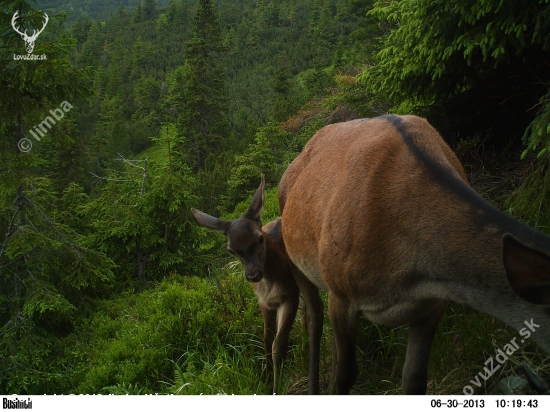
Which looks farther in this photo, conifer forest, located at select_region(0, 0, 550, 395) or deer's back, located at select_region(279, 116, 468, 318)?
conifer forest, located at select_region(0, 0, 550, 395)

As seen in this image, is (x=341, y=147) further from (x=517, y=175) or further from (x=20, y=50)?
(x=20, y=50)

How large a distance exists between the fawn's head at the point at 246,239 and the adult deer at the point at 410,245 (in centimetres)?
82

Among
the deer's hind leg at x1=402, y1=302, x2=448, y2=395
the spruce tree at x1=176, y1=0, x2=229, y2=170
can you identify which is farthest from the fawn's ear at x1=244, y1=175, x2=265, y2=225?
the spruce tree at x1=176, y1=0, x2=229, y2=170

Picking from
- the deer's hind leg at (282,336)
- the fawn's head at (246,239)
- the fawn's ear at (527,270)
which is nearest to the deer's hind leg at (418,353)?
the fawn's ear at (527,270)

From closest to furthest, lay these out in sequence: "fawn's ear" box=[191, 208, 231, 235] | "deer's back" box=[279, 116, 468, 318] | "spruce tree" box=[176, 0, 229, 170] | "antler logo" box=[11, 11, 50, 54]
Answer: "deer's back" box=[279, 116, 468, 318] → "fawn's ear" box=[191, 208, 231, 235] → "antler logo" box=[11, 11, 50, 54] → "spruce tree" box=[176, 0, 229, 170]

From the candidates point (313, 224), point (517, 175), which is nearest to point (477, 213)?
point (313, 224)

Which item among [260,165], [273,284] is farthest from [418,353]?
[260,165]

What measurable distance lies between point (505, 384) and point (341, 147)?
207 centimetres

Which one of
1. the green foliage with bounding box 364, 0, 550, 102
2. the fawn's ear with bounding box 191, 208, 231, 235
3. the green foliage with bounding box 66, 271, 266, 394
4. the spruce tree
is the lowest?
the spruce tree

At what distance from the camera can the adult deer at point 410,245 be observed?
8.26 ft

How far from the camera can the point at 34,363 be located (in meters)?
9.85

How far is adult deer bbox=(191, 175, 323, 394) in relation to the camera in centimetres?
443

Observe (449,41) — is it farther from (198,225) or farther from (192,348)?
(198,225)

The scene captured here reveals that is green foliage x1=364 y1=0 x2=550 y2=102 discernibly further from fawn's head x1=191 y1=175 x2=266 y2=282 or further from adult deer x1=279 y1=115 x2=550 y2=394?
fawn's head x1=191 y1=175 x2=266 y2=282
